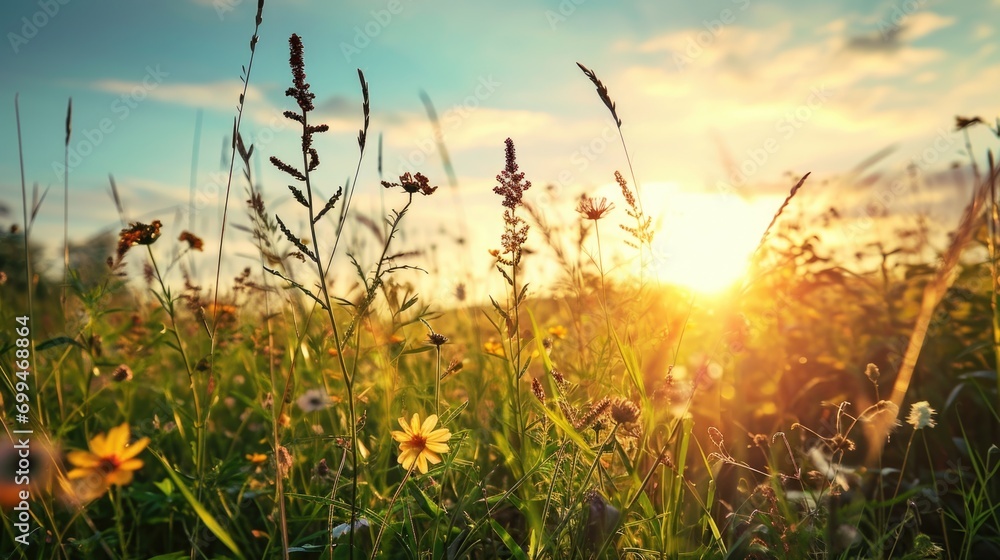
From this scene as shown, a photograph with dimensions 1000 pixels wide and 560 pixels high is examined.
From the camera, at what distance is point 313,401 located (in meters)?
2.26

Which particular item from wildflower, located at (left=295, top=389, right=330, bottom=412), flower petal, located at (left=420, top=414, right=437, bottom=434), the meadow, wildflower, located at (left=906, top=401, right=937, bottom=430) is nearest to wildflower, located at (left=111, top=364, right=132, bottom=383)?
Result: the meadow

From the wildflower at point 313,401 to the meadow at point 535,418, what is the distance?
1 cm

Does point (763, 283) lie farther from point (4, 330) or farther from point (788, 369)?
point (4, 330)

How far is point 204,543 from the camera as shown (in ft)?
6.29

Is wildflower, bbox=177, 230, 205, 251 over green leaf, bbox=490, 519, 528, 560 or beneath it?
over

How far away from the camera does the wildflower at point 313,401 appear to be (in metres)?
2.18

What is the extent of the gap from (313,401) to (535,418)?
2.77 feet

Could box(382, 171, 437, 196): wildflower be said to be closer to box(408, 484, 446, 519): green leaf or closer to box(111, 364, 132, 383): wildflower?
box(408, 484, 446, 519): green leaf

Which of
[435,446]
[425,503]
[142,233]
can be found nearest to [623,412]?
[435,446]

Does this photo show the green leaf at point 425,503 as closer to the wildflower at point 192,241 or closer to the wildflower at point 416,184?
the wildflower at point 416,184

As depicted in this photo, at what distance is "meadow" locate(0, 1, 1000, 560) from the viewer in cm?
133

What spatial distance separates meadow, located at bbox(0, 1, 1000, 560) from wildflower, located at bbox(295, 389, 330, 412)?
0.5 inches

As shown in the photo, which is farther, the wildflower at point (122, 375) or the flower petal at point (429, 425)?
the wildflower at point (122, 375)

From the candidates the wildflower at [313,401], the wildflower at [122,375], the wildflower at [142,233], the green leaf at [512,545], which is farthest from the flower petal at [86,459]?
the wildflower at [122,375]
